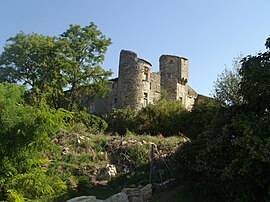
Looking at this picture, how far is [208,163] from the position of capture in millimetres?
13125

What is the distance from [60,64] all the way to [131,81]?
24.0ft

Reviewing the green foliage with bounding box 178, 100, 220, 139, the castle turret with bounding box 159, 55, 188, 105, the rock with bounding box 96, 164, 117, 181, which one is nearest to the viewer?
the rock with bounding box 96, 164, 117, 181

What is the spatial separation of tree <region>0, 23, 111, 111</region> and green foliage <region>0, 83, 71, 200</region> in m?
17.2

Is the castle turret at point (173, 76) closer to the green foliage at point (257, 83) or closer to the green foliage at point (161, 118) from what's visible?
the green foliage at point (161, 118)

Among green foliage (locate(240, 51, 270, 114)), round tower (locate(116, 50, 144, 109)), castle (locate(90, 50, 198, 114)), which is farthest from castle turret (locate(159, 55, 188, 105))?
green foliage (locate(240, 51, 270, 114))

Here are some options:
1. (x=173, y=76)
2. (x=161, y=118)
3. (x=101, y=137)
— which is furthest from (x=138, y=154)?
(x=173, y=76)

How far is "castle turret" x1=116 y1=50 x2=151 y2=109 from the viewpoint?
3403 cm

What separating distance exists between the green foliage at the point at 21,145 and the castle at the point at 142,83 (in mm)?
21168

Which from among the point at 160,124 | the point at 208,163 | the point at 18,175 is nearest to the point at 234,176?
the point at 208,163

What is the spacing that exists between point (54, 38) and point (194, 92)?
17.8 metres

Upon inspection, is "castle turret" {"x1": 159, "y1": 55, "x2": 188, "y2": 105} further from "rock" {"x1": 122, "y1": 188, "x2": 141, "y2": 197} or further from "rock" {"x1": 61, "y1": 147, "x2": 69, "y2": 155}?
"rock" {"x1": 122, "y1": 188, "x2": 141, "y2": 197}

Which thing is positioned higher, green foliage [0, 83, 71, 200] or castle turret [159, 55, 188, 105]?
castle turret [159, 55, 188, 105]

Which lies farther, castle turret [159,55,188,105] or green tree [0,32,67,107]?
castle turret [159,55,188,105]

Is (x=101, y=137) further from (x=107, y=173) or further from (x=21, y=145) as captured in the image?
(x=21, y=145)
